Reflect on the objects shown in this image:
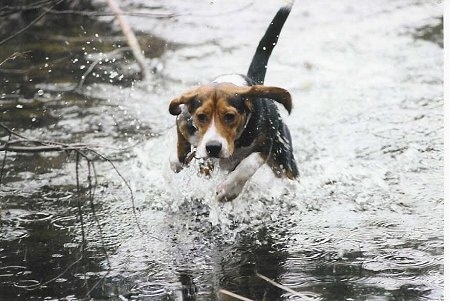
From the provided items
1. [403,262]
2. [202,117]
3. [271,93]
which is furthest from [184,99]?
[403,262]

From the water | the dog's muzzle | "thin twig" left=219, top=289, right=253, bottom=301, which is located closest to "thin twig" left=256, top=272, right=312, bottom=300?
the water

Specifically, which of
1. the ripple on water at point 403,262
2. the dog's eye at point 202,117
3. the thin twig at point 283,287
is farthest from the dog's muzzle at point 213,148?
the ripple on water at point 403,262

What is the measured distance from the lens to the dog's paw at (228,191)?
→ 366cm

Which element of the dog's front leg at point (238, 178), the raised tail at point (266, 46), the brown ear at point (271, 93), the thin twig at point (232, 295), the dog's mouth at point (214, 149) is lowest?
the thin twig at point (232, 295)

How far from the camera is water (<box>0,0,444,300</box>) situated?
3.07 meters

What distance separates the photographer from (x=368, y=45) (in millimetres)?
6625

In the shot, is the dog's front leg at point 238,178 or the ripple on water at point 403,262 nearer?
the ripple on water at point 403,262

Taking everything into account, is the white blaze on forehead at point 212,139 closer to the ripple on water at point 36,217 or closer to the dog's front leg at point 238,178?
the dog's front leg at point 238,178

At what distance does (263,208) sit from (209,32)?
3530mm

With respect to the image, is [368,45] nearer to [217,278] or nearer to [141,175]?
[141,175]

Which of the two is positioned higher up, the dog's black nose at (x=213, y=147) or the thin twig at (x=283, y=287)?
the dog's black nose at (x=213, y=147)

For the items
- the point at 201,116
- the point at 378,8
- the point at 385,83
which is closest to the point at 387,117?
the point at 385,83

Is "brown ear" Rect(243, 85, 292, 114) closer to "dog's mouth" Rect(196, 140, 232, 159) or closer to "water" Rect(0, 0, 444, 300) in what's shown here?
"dog's mouth" Rect(196, 140, 232, 159)

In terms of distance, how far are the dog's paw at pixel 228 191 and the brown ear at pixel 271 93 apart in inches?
16.0
